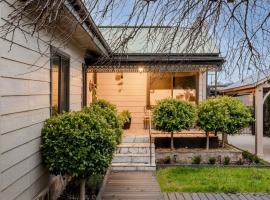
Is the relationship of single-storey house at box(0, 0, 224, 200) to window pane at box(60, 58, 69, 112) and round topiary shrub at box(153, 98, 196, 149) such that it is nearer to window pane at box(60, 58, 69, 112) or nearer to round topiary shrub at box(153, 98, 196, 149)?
window pane at box(60, 58, 69, 112)

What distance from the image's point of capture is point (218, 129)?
514 inches

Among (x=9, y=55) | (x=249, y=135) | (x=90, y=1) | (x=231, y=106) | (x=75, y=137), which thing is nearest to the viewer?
(x=90, y=1)

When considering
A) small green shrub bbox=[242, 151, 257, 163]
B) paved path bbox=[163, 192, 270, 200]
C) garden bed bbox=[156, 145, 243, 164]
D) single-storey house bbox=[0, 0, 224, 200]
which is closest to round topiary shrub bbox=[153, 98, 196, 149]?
garden bed bbox=[156, 145, 243, 164]

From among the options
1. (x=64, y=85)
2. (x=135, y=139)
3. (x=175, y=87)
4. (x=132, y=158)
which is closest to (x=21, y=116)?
(x=64, y=85)

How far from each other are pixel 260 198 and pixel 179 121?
5.19 m

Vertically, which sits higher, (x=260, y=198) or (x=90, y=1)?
(x=90, y=1)

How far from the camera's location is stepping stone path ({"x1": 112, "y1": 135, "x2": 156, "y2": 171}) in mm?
10680

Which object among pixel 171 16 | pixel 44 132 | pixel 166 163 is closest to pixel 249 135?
pixel 166 163

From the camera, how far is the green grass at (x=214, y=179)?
867 centimetres

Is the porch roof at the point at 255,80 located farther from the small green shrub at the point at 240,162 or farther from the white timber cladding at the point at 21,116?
the white timber cladding at the point at 21,116

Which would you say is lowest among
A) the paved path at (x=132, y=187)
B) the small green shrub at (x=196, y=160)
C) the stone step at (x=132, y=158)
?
the paved path at (x=132, y=187)

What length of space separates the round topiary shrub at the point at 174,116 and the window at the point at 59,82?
4.15 m

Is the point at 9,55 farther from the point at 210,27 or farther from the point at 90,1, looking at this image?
the point at 210,27

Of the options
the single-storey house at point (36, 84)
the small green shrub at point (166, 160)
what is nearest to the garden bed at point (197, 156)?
the small green shrub at point (166, 160)
